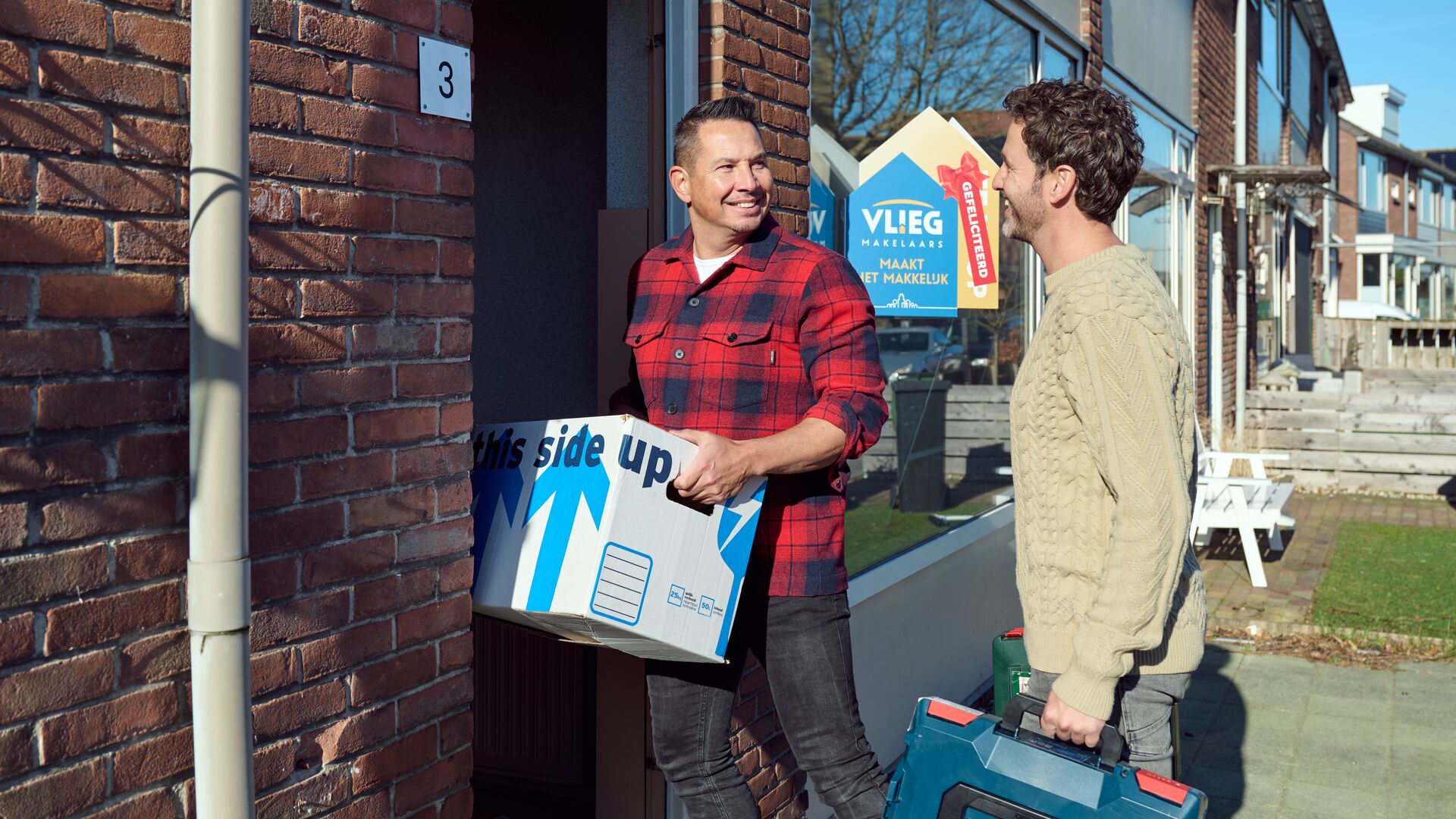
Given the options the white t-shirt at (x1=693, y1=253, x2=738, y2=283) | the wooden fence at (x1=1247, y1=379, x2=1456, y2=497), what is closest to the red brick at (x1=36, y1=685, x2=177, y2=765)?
the white t-shirt at (x1=693, y1=253, x2=738, y2=283)

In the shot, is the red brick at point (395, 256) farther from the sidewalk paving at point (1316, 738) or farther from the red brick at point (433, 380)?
the sidewalk paving at point (1316, 738)

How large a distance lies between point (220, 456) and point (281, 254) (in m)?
0.42

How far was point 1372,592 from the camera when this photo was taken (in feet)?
26.0

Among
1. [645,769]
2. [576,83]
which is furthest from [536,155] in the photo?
[645,769]

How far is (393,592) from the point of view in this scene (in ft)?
8.14

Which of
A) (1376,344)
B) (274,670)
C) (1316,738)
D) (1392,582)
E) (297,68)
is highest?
(1376,344)

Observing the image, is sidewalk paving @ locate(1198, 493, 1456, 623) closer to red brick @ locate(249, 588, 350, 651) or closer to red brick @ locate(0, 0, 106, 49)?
red brick @ locate(249, 588, 350, 651)

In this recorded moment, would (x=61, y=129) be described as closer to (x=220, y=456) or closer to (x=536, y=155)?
(x=220, y=456)

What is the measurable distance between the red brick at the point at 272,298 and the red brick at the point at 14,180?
1.25ft

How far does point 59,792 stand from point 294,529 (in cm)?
56

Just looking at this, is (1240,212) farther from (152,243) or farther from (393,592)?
(152,243)

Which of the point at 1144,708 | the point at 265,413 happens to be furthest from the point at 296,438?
the point at 1144,708

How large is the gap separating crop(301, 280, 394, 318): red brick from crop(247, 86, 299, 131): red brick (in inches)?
10.8

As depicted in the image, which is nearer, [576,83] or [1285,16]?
[576,83]
